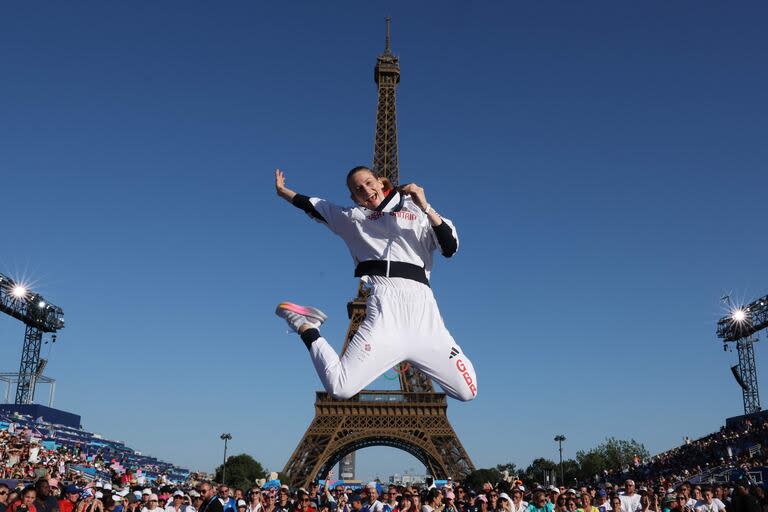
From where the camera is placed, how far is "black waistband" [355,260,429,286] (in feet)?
20.3

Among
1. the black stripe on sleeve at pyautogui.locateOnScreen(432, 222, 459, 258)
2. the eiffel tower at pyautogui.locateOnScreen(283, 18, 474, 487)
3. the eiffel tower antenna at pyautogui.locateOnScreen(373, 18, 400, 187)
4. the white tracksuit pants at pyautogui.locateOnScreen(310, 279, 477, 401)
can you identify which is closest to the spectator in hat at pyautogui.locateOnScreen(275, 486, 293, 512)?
the white tracksuit pants at pyautogui.locateOnScreen(310, 279, 477, 401)

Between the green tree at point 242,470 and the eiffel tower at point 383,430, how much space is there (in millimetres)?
13779

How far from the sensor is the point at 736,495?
11867 millimetres

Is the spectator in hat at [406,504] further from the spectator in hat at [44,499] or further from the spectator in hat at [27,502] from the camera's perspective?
the spectator in hat at [27,502]

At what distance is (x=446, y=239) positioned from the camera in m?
6.17

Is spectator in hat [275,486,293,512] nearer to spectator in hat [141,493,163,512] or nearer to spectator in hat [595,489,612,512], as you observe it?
spectator in hat [141,493,163,512]

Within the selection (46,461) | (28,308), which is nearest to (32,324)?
(28,308)

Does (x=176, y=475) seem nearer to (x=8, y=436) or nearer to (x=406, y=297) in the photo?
(x=8, y=436)

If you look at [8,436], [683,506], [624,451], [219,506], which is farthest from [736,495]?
[624,451]

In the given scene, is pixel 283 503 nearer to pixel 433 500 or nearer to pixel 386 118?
pixel 433 500

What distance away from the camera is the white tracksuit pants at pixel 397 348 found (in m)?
5.71

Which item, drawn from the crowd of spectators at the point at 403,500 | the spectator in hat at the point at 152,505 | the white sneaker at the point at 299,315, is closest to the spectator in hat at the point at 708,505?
the crowd of spectators at the point at 403,500

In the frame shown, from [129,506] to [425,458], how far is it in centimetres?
4029

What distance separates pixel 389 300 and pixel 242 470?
64040 millimetres
